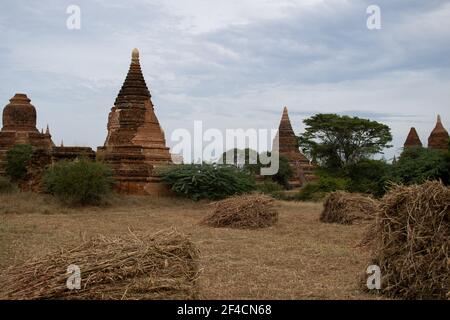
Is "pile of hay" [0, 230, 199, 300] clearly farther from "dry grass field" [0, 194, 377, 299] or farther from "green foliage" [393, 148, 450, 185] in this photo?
"green foliage" [393, 148, 450, 185]

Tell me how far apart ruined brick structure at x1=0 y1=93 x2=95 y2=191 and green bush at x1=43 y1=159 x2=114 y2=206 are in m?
2.39

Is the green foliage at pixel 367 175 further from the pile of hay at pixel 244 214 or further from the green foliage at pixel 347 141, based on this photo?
the pile of hay at pixel 244 214

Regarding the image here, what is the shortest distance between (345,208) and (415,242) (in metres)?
7.45

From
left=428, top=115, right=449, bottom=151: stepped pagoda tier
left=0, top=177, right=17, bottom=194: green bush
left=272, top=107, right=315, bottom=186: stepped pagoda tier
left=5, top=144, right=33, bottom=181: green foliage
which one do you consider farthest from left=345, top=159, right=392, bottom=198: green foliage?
left=0, top=177, right=17, bottom=194: green bush

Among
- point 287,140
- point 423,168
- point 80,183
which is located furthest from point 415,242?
point 287,140

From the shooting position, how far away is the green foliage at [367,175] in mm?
20484

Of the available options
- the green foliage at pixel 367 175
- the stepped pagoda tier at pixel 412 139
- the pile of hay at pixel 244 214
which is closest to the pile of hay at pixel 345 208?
the pile of hay at pixel 244 214

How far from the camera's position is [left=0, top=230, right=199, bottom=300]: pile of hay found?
176 inches

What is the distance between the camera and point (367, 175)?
77.5ft

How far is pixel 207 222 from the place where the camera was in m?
12.4
